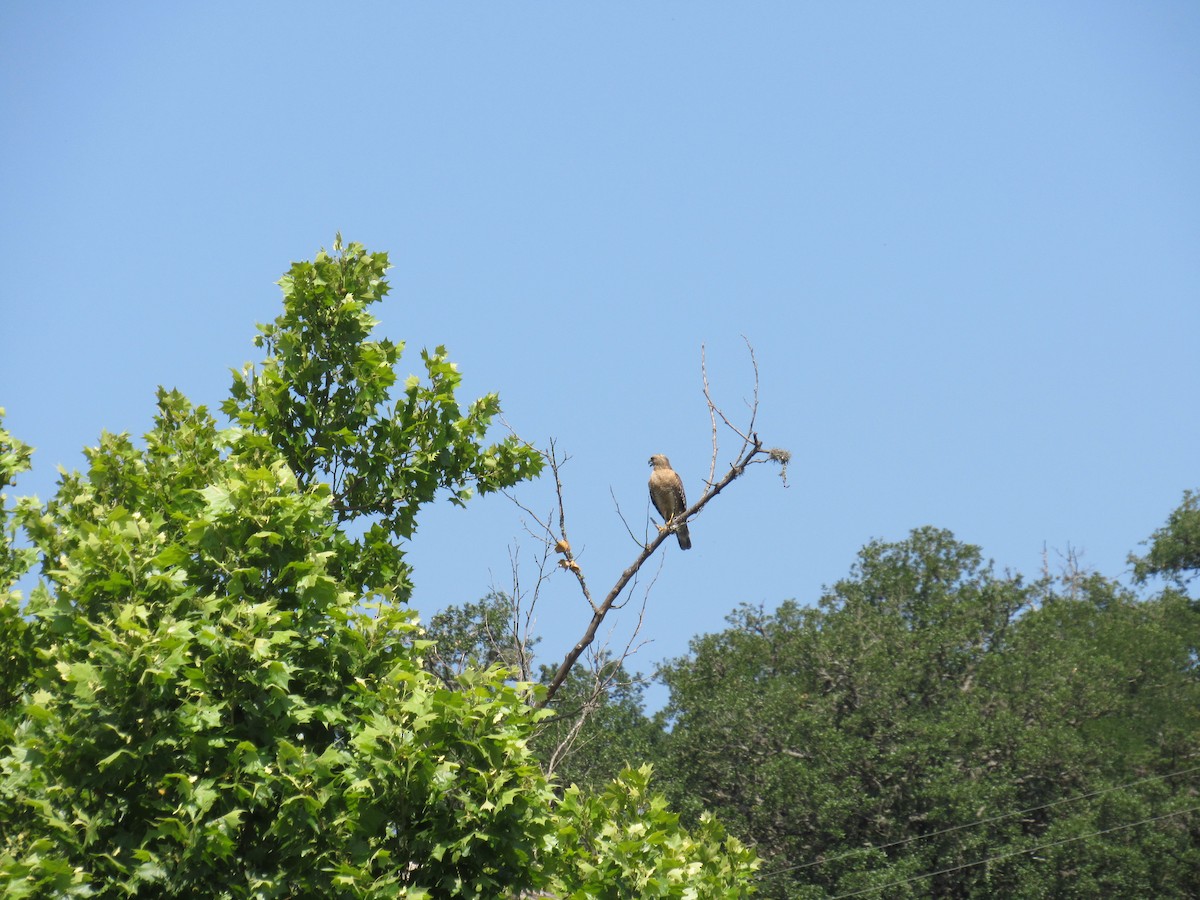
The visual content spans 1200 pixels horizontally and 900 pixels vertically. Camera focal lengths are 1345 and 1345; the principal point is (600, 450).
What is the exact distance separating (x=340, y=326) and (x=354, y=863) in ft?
10.2

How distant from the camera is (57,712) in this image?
5.68 m

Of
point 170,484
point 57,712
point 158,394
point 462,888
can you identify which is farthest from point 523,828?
point 158,394

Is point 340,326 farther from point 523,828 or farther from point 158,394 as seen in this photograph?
point 523,828

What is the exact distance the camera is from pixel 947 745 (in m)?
32.2

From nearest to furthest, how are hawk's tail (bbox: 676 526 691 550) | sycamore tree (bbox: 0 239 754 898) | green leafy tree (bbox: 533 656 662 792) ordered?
sycamore tree (bbox: 0 239 754 898), hawk's tail (bbox: 676 526 691 550), green leafy tree (bbox: 533 656 662 792)

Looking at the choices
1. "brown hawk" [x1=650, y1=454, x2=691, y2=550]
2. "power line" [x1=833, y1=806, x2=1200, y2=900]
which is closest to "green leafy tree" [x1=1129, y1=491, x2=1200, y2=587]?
"power line" [x1=833, y1=806, x2=1200, y2=900]

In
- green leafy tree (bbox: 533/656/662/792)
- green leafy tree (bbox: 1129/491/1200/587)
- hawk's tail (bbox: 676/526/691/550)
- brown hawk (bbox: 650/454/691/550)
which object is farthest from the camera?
green leafy tree (bbox: 1129/491/1200/587)

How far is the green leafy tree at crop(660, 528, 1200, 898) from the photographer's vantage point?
30.1m

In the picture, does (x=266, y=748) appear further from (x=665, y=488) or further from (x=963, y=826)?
(x=963, y=826)

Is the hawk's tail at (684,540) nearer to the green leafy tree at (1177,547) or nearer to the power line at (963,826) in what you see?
the power line at (963,826)

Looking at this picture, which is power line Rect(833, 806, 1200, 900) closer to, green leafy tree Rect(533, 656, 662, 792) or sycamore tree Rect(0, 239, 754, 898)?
green leafy tree Rect(533, 656, 662, 792)

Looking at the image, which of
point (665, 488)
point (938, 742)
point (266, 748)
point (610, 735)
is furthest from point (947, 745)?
point (266, 748)

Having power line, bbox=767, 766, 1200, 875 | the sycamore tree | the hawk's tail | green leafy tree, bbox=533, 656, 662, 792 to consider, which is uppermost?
green leafy tree, bbox=533, 656, 662, 792

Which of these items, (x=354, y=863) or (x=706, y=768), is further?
(x=706, y=768)
